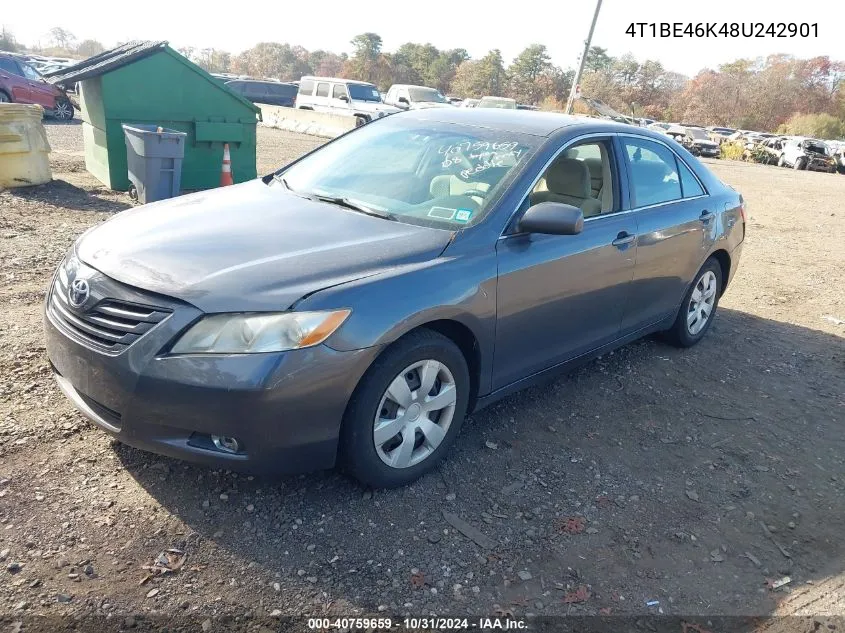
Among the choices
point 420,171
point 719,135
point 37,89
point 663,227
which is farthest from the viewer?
point 719,135

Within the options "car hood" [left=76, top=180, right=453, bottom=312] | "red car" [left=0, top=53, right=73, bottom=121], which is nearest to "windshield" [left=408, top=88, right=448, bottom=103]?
"red car" [left=0, top=53, right=73, bottom=121]

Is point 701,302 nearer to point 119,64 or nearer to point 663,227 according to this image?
point 663,227

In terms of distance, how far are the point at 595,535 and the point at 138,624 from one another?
1862 mm

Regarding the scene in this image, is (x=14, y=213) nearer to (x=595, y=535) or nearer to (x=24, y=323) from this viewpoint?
(x=24, y=323)

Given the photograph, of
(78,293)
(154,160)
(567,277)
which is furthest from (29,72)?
(567,277)

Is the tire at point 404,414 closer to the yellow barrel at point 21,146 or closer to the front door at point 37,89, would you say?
the yellow barrel at point 21,146

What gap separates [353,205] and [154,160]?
18.4 feet

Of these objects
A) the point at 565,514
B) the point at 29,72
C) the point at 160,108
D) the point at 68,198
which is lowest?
the point at 565,514

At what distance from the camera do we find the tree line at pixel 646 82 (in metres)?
60.1

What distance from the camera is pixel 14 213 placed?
7805 mm

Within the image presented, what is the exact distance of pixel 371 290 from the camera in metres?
2.81

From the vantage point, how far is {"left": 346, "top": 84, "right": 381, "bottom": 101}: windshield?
2342cm

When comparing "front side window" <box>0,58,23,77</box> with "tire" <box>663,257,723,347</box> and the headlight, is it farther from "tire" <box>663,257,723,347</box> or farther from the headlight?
the headlight

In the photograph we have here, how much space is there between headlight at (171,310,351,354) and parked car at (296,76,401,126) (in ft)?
67.3
